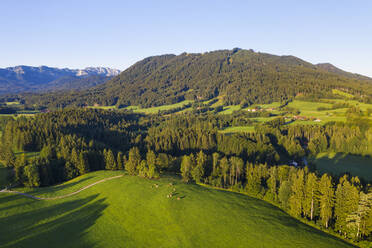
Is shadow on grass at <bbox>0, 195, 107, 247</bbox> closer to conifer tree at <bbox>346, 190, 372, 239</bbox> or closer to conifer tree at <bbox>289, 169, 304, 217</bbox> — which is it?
conifer tree at <bbox>289, 169, 304, 217</bbox>

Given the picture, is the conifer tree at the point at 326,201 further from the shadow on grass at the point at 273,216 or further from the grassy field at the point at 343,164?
the grassy field at the point at 343,164

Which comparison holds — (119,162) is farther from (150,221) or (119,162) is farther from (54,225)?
(150,221)

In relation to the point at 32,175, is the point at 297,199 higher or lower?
higher

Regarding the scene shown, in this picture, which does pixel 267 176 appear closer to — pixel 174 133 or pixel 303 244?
pixel 303 244

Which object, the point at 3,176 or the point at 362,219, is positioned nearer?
the point at 362,219

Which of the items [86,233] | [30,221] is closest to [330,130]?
[86,233]

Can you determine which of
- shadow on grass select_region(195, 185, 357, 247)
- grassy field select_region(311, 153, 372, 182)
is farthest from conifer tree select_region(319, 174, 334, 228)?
grassy field select_region(311, 153, 372, 182)

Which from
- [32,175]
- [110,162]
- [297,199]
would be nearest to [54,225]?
[32,175]
